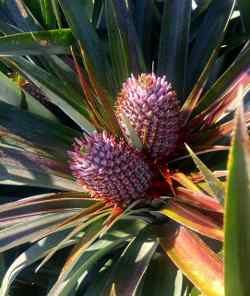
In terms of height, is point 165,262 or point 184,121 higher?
point 184,121

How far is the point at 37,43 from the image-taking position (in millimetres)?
1233

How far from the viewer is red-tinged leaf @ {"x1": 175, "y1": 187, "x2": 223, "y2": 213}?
3.07ft

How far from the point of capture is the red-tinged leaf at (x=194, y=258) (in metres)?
0.86

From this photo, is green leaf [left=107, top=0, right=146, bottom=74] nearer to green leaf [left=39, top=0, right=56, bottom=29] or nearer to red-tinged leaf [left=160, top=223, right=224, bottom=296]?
green leaf [left=39, top=0, right=56, bottom=29]

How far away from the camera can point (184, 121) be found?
1.18m

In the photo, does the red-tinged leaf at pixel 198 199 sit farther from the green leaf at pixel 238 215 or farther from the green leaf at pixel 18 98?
the green leaf at pixel 18 98

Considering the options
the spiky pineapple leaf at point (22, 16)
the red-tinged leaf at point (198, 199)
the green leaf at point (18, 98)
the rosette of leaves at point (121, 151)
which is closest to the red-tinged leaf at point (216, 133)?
the rosette of leaves at point (121, 151)

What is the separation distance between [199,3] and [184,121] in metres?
0.41

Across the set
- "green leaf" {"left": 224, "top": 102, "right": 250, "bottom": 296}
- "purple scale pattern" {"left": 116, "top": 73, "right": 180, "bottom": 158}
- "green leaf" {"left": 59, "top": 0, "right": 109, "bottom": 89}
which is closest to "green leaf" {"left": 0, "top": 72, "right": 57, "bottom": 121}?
"green leaf" {"left": 59, "top": 0, "right": 109, "bottom": 89}

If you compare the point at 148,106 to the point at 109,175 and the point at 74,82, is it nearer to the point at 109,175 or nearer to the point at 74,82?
the point at 109,175

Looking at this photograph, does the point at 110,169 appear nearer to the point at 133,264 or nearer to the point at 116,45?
the point at 133,264

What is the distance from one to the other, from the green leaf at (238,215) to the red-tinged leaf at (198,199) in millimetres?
185

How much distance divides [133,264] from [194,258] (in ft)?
0.51

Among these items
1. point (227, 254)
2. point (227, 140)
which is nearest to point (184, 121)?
point (227, 140)
